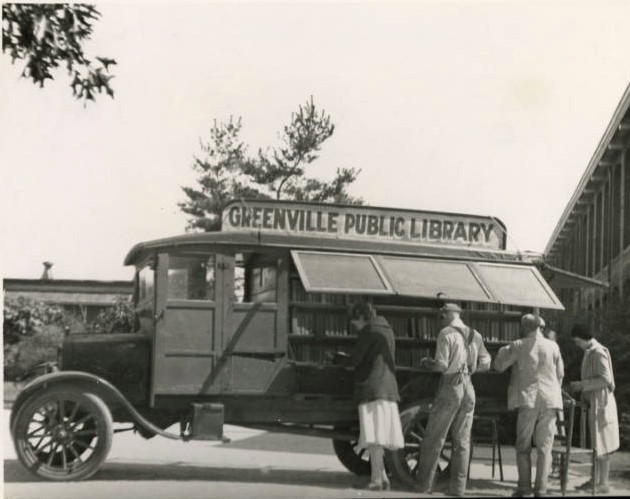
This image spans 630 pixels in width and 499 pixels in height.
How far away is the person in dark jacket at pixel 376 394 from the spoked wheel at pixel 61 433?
8.09 ft

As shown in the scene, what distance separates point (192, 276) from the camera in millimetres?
9383

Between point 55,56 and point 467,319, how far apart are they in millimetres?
5006

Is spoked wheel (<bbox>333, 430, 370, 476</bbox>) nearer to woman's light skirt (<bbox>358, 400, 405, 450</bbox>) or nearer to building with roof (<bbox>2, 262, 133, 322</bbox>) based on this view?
woman's light skirt (<bbox>358, 400, 405, 450</bbox>)

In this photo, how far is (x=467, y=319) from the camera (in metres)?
9.88

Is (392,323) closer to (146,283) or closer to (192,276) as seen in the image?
(192,276)

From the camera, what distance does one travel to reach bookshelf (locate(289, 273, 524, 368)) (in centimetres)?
938

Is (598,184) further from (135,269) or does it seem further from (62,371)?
(62,371)

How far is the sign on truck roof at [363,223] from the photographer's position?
9562 mm

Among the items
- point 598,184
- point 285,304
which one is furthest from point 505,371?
point 598,184

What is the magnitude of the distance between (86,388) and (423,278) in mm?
3593

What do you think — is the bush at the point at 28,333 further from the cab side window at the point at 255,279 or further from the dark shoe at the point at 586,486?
the dark shoe at the point at 586,486

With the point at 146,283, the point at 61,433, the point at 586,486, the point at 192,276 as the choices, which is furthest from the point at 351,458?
the point at 61,433

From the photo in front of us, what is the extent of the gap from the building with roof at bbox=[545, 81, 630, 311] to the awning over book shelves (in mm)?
5646

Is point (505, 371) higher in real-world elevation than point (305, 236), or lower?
lower
